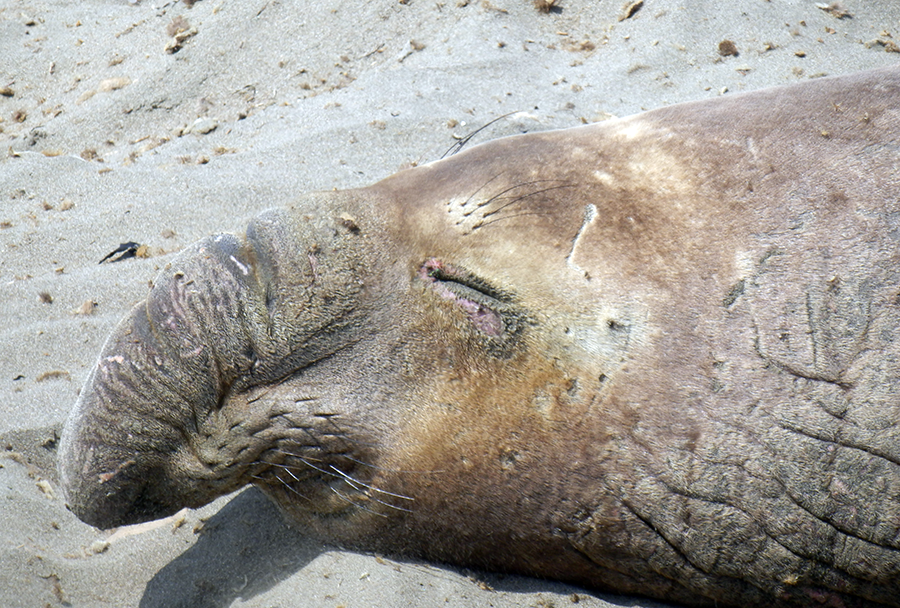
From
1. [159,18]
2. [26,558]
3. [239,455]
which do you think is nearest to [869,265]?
[239,455]

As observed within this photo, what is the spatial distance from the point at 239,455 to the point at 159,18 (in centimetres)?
362

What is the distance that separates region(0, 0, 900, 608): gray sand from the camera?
242cm

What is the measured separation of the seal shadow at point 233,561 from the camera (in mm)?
2256

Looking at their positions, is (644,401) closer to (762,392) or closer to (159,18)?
(762,392)

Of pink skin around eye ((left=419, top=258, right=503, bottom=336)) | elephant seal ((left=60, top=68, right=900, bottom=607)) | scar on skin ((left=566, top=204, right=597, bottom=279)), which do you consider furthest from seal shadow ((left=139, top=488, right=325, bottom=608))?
scar on skin ((left=566, top=204, right=597, bottom=279))

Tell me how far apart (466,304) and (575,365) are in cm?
30

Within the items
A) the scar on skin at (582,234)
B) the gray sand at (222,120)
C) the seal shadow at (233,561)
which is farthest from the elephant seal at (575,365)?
the gray sand at (222,120)

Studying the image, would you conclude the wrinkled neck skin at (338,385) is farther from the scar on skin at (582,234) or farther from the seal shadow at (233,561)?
the seal shadow at (233,561)

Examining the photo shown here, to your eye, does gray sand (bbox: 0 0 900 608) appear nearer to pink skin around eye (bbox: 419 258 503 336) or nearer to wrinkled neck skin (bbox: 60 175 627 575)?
wrinkled neck skin (bbox: 60 175 627 575)

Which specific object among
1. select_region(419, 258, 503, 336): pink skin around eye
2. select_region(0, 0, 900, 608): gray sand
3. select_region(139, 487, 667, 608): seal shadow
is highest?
select_region(419, 258, 503, 336): pink skin around eye

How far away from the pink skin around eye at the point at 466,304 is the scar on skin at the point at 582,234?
21cm

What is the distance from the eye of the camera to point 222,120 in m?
4.21

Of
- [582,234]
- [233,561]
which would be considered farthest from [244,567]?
[582,234]

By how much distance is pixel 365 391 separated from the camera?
209 cm
